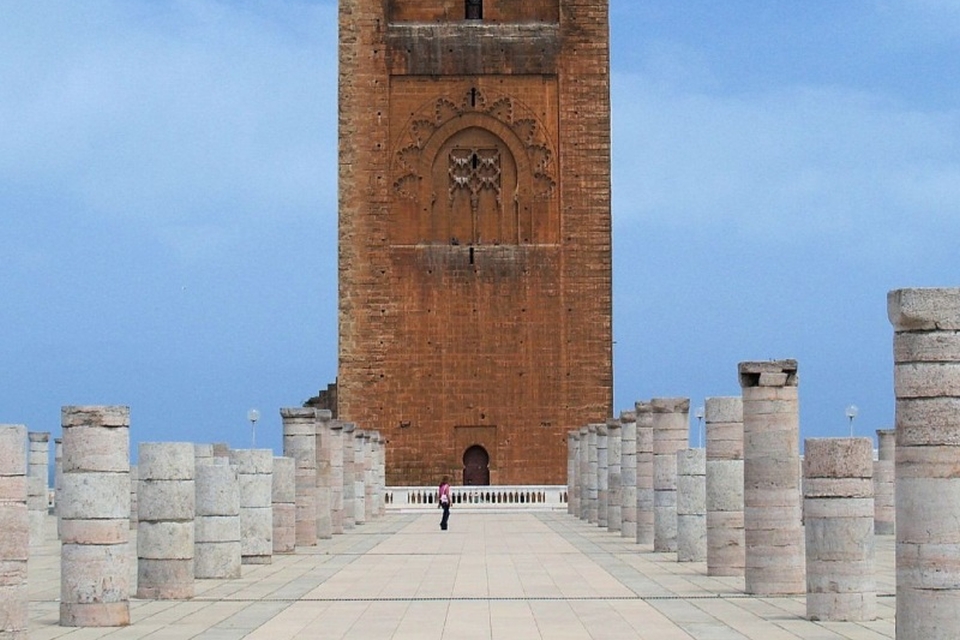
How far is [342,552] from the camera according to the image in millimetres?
20594

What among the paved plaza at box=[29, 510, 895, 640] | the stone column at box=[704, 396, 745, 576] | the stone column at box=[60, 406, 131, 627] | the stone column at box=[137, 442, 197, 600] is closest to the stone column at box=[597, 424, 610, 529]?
the paved plaza at box=[29, 510, 895, 640]

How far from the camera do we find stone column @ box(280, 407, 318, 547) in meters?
21.9

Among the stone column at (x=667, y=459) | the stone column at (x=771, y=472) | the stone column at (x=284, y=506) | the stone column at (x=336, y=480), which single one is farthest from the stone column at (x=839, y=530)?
the stone column at (x=336, y=480)

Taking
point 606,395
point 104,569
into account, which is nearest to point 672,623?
point 104,569

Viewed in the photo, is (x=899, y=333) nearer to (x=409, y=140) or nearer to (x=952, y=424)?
(x=952, y=424)

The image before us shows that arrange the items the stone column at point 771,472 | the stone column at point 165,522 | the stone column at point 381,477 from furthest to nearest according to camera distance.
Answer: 1. the stone column at point 381,477
2. the stone column at point 771,472
3. the stone column at point 165,522

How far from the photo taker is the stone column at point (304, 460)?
21.9m

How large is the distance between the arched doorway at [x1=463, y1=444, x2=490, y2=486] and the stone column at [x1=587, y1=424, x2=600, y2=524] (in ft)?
26.3

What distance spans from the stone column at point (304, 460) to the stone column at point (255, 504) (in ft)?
11.3

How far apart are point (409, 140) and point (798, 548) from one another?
26284 mm

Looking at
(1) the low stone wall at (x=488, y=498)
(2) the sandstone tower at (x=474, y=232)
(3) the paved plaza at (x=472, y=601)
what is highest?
(2) the sandstone tower at (x=474, y=232)

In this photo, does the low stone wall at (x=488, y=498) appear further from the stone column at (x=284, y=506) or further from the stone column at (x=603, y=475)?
the stone column at (x=284, y=506)

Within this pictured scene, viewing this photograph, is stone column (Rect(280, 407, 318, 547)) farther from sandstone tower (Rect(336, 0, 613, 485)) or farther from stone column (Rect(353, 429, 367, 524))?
sandstone tower (Rect(336, 0, 613, 485))

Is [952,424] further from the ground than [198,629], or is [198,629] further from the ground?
[952,424]
